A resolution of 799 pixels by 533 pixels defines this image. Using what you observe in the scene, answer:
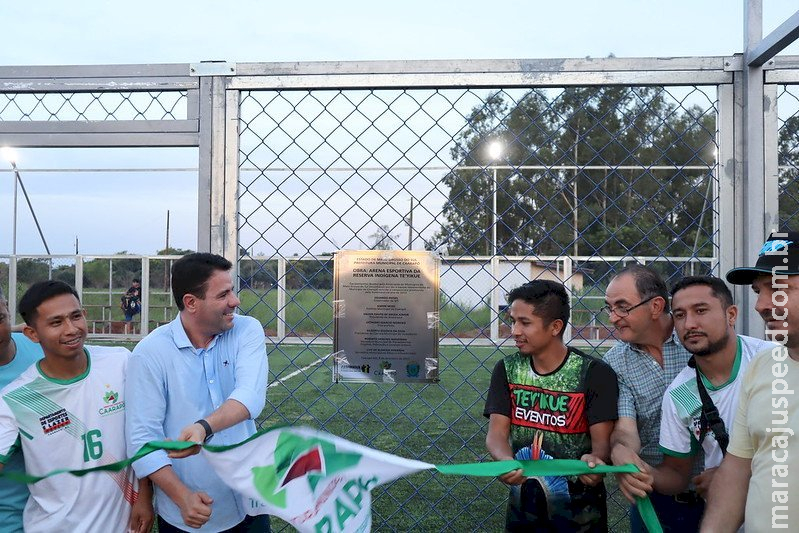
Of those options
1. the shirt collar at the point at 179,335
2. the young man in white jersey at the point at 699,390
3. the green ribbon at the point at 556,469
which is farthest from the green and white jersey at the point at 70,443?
the young man in white jersey at the point at 699,390

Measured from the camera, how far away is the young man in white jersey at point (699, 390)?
264 centimetres

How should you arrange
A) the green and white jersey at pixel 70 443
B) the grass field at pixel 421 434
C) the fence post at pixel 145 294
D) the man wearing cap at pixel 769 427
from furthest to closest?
the fence post at pixel 145 294
the grass field at pixel 421 434
the green and white jersey at pixel 70 443
the man wearing cap at pixel 769 427

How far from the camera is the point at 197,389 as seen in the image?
2.91 m

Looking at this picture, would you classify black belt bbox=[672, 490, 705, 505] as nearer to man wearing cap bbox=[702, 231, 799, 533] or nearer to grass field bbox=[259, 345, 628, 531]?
man wearing cap bbox=[702, 231, 799, 533]

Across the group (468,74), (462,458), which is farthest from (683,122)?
(468,74)

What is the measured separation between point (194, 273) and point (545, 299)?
1.46m

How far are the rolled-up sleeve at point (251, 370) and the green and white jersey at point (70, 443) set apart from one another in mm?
499

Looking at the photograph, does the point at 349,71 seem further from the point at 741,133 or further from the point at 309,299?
the point at 309,299

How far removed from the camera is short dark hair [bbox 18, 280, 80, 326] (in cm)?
285

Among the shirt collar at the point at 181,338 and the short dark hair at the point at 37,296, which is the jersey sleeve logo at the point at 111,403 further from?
the short dark hair at the point at 37,296

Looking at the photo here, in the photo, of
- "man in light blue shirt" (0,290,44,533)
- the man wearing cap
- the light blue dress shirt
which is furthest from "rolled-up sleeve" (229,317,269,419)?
the man wearing cap

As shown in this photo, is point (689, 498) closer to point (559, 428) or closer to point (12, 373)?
point (559, 428)

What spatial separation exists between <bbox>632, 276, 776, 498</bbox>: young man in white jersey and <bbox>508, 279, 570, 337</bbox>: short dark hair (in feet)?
1.57

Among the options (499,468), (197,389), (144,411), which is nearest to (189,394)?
(197,389)
